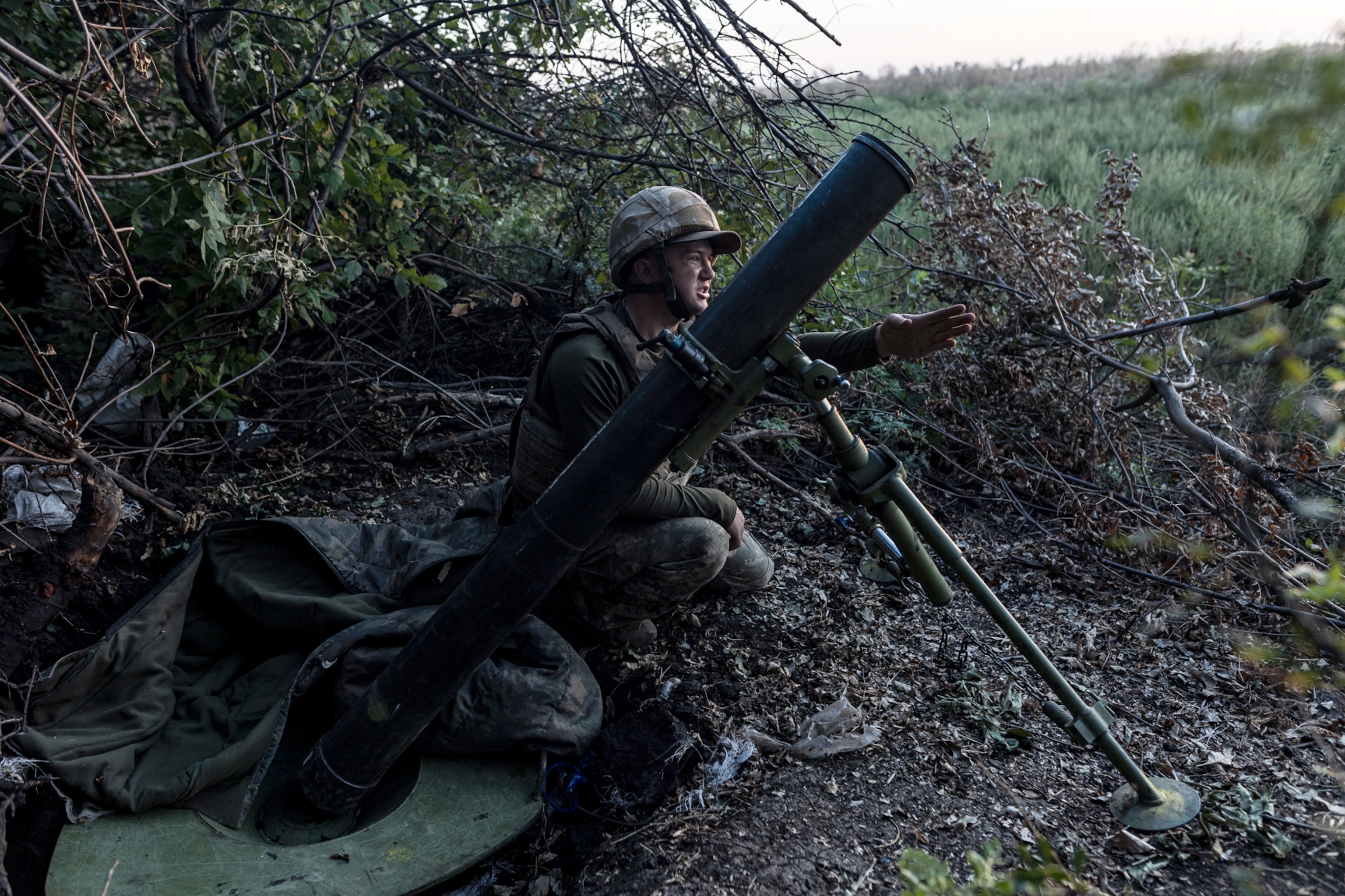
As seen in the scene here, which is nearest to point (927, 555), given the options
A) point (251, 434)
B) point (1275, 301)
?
point (1275, 301)

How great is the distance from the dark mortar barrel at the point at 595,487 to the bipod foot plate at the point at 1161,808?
1606 mm

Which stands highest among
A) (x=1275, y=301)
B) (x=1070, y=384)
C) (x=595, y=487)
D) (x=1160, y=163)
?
(x=1160, y=163)

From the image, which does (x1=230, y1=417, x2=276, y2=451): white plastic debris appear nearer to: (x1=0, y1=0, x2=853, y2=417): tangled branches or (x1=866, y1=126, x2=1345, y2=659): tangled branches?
(x1=0, y1=0, x2=853, y2=417): tangled branches

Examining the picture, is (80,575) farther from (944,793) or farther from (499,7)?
(944,793)

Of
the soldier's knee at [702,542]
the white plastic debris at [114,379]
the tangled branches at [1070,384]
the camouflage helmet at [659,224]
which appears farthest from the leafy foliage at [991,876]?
the white plastic debris at [114,379]

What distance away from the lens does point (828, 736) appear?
2.79m

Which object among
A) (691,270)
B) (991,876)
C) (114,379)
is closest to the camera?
(991,876)

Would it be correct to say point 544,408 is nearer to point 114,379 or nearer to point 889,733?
point 889,733

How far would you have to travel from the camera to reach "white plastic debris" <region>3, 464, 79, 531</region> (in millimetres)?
3236

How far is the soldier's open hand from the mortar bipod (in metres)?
0.31

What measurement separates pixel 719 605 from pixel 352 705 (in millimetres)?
1511

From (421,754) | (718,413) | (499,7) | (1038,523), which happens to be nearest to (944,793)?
(718,413)

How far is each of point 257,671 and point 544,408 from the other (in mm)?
1433

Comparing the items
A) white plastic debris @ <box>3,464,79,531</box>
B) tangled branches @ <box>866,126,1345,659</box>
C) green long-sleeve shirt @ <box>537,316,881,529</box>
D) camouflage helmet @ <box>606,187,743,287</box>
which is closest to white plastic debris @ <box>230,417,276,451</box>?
white plastic debris @ <box>3,464,79,531</box>
